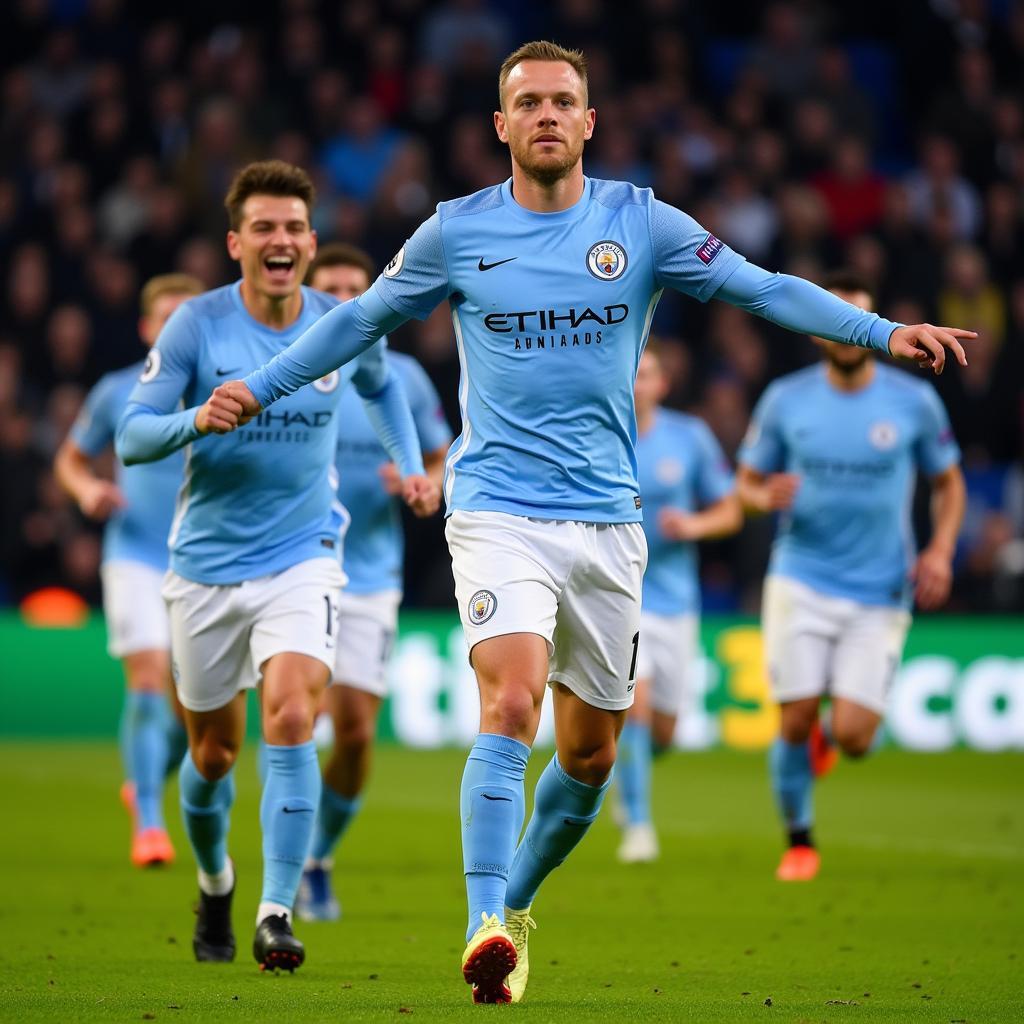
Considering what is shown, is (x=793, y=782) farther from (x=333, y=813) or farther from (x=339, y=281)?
(x=339, y=281)

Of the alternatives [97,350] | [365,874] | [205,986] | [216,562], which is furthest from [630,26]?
[205,986]

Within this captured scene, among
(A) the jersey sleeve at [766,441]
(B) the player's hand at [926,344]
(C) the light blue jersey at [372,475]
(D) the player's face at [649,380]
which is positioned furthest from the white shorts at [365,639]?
(B) the player's hand at [926,344]

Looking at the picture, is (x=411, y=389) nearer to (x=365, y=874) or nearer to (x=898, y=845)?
(x=365, y=874)

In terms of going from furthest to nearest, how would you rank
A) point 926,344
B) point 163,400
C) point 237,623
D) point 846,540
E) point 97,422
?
point 97,422 → point 846,540 → point 237,623 → point 163,400 → point 926,344

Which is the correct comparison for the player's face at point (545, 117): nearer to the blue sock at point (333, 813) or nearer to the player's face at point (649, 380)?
the blue sock at point (333, 813)

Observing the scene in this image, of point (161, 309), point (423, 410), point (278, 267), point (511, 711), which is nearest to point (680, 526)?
point (423, 410)

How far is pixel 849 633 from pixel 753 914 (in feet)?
7.56

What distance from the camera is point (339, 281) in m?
9.29

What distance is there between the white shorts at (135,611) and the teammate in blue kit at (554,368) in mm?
5049

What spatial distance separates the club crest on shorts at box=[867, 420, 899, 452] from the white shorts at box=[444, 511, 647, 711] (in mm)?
4495

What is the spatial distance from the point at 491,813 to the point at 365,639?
3360 millimetres

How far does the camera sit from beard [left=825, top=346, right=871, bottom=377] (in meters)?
10.7

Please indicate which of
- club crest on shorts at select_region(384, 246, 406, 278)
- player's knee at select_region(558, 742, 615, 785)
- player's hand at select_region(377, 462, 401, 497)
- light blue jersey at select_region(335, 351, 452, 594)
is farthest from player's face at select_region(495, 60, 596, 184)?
light blue jersey at select_region(335, 351, 452, 594)

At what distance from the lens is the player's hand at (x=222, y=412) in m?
6.37
